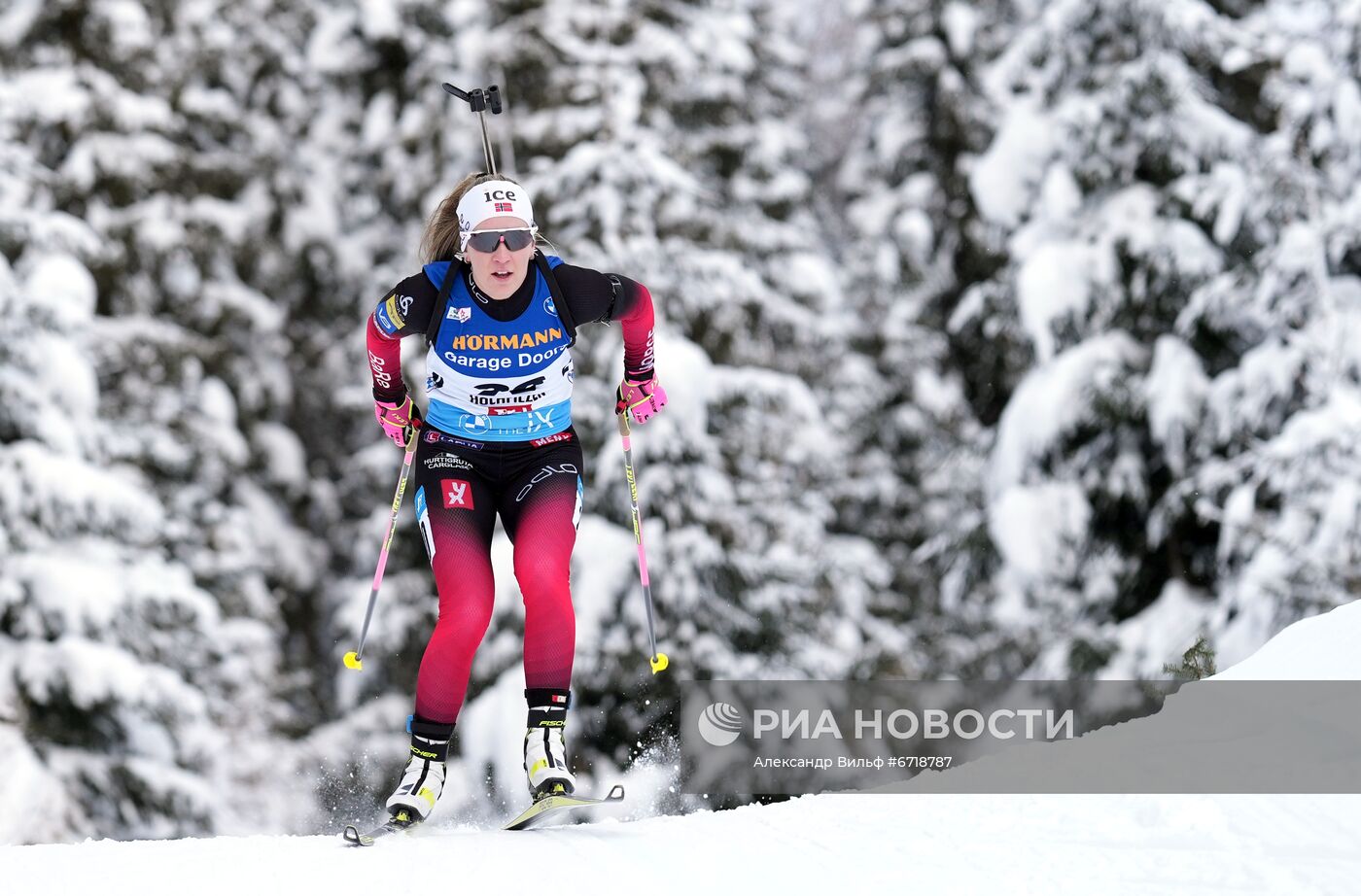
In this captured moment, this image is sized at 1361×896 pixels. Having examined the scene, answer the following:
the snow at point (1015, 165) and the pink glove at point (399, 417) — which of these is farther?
the snow at point (1015, 165)

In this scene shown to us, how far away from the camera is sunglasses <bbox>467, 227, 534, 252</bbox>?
5102 millimetres

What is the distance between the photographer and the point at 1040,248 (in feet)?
40.9

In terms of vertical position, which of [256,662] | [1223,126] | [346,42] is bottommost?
[256,662]

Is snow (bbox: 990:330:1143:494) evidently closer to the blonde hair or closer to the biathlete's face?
the blonde hair

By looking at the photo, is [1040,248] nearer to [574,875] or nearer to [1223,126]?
[1223,126]

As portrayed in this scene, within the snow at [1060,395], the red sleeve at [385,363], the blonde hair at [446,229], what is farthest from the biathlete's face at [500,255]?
the snow at [1060,395]

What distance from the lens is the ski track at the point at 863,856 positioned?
13.1 feet

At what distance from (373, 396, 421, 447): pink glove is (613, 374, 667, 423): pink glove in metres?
0.84

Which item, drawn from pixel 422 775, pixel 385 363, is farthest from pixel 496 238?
pixel 422 775

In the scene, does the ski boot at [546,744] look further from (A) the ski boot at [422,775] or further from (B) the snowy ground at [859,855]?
(A) the ski boot at [422,775]

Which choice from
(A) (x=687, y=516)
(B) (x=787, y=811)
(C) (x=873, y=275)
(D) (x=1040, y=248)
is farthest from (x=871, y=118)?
(B) (x=787, y=811)

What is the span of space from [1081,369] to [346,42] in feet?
38.9

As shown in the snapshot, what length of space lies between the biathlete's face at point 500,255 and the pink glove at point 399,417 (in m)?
0.67

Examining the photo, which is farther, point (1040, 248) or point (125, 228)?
point (125, 228)
